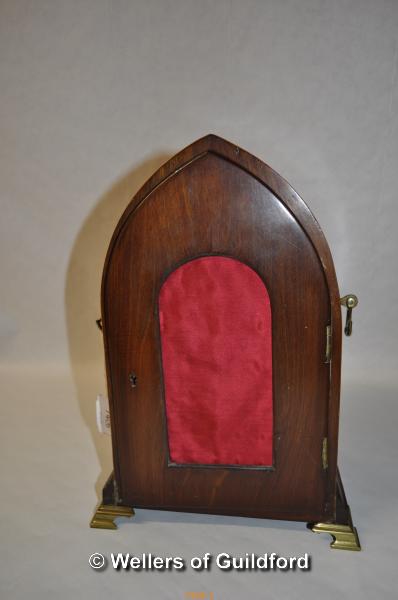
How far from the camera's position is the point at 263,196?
1.14 meters

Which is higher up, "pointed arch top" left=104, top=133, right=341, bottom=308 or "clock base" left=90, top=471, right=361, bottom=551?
"pointed arch top" left=104, top=133, right=341, bottom=308

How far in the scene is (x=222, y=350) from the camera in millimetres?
1266

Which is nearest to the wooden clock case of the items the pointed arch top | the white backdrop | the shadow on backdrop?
the pointed arch top

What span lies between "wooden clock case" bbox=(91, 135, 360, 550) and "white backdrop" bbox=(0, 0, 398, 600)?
462mm

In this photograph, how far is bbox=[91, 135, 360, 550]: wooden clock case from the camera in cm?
116

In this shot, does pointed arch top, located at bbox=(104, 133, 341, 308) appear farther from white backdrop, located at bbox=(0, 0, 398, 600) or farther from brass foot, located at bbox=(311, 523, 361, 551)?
white backdrop, located at bbox=(0, 0, 398, 600)

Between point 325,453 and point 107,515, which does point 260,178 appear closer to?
point 325,453

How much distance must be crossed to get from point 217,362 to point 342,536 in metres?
0.52

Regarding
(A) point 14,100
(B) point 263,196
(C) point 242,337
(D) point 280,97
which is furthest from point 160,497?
(A) point 14,100

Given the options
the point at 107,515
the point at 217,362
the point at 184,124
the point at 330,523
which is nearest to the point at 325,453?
the point at 330,523

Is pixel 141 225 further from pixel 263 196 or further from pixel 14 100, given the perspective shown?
pixel 14 100

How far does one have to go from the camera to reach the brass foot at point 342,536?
1335 millimetres

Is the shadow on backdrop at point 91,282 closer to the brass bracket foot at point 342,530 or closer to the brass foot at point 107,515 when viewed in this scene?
the brass foot at point 107,515

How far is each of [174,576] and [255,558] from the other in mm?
191
